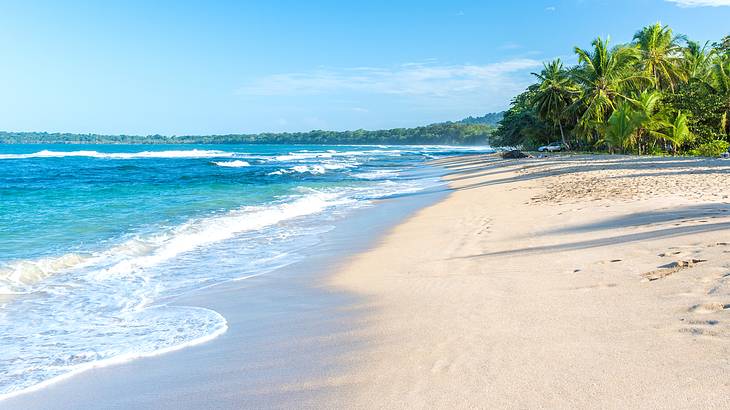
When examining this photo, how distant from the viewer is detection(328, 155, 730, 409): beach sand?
3080 millimetres

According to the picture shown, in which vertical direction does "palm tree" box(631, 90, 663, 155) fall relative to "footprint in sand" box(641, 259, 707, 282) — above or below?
above

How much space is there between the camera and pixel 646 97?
98.4 ft

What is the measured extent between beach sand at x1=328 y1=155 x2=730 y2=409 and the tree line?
896 inches

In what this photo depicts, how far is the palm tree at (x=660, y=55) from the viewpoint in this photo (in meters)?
39.3

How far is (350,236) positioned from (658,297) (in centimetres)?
751

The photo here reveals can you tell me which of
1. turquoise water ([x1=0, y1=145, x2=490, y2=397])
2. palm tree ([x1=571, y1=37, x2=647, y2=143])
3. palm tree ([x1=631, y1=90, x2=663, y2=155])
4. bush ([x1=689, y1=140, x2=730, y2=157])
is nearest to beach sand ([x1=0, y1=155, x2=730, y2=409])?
turquoise water ([x1=0, y1=145, x2=490, y2=397])

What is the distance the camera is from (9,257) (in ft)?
31.6

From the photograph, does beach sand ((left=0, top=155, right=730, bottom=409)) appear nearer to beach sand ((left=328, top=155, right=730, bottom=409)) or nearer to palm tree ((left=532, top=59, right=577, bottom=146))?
beach sand ((left=328, top=155, right=730, bottom=409))

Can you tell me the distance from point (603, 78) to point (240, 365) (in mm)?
38793

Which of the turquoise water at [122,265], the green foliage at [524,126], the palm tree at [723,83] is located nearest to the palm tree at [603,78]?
the palm tree at [723,83]

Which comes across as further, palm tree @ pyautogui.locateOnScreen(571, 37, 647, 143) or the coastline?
palm tree @ pyautogui.locateOnScreen(571, 37, 647, 143)

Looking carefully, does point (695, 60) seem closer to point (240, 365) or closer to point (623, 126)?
point (623, 126)

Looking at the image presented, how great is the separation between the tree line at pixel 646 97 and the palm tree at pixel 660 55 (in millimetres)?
69

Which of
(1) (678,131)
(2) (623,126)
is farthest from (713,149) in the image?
(2) (623,126)
